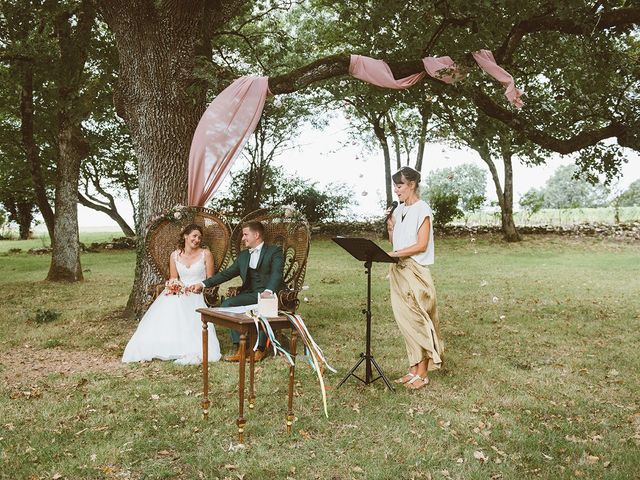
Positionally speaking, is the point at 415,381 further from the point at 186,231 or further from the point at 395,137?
the point at 395,137

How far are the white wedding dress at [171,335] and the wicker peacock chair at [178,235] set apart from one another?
0.69 metres

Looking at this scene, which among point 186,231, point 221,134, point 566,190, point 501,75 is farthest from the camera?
point 566,190

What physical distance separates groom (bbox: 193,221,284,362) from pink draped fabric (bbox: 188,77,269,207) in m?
1.30

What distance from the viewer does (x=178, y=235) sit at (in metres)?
7.59

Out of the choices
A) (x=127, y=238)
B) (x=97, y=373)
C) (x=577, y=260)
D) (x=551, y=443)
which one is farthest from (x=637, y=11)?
(x=127, y=238)

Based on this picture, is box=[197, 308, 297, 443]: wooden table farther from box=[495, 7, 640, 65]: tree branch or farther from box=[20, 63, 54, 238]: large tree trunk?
box=[20, 63, 54, 238]: large tree trunk

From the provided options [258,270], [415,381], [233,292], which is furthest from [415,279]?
[233,292]

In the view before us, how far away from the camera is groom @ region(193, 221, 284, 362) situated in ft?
21.5

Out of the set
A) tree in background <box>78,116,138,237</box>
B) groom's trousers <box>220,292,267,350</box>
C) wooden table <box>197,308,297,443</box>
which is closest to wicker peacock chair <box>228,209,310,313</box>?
groom's trousers <box>220,292,267,350</box>

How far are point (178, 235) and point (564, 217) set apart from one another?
21.8 meters

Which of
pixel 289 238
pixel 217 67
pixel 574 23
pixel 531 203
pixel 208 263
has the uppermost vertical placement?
pixel 574 23

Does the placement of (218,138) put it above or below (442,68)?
below

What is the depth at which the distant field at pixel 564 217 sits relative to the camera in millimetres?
24891

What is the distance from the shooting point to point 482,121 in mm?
10305
